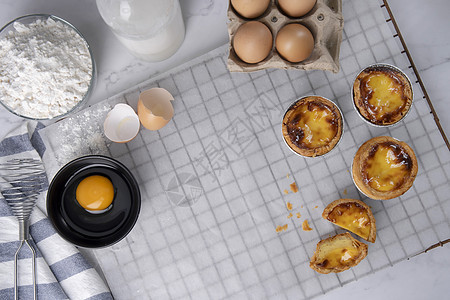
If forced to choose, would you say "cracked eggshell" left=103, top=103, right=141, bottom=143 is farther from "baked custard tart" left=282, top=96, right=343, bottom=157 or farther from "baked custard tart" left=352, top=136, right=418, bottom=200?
"baked custard tart" left=352, top=136, right=418, bottom=200

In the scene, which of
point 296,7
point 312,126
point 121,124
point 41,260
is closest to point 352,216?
point 312,126

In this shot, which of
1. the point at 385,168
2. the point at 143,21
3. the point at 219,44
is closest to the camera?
the point at 143,21

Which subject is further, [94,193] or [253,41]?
[94,193]

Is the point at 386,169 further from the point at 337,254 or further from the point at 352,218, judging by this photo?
the point at 337,254

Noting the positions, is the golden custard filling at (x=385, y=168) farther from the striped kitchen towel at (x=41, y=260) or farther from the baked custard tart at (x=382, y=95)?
the striped kitchen towel at (x=41, y=260)

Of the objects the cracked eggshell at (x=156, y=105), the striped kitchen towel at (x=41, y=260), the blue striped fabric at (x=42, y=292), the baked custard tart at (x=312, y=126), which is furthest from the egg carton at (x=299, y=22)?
the blue striped fabric at (x=42, y=292)

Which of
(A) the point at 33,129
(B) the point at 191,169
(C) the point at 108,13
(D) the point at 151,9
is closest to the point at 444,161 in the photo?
(B) the point at 191,169

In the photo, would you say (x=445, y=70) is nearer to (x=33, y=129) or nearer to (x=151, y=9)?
(x=151, y=9)
